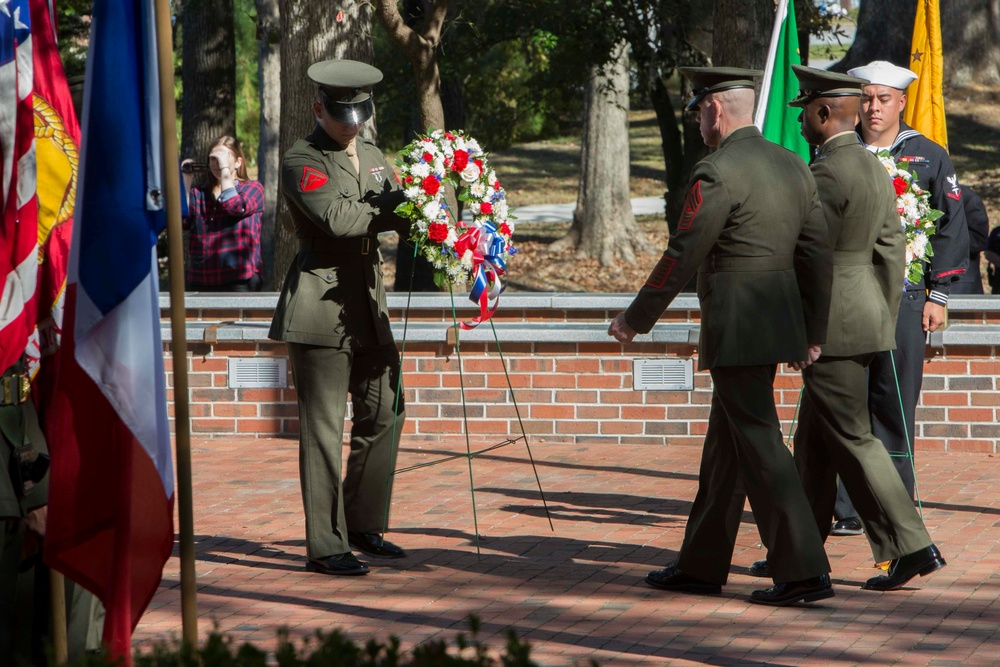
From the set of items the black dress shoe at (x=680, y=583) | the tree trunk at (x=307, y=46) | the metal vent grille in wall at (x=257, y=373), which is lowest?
the black dress shoe at (x=680, y=583)

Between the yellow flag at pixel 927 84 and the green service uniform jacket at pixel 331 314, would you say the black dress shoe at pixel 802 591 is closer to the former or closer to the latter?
the green service uniform jacket at pixel 331 314

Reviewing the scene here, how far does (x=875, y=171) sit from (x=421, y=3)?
7.80 m

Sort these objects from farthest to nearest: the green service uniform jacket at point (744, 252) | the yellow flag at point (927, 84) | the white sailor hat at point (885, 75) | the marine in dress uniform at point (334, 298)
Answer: the yellow flag at point (927, 84) → the white sailor hat at point (885, 75) → the marine in dress uniform at point (334, 298) → the green service uniform jacket at point (744, 252)

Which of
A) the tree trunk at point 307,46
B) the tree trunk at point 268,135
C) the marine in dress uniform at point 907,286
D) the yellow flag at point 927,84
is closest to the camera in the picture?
the marine in dress uniform at point 907,286

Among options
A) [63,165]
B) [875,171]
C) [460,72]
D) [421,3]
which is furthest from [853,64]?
[63,165]

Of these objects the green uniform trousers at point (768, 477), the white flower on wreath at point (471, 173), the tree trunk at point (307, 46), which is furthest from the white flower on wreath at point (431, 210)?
the tree trunk at point (307, 46)

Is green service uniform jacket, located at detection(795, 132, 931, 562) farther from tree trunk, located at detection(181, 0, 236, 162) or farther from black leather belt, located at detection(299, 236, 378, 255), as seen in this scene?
tree trunk, located at detection(181, 0, 236, 162)

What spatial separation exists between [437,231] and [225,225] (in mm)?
4615

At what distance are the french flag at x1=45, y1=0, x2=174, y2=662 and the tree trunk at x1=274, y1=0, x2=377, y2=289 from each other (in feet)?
19.8

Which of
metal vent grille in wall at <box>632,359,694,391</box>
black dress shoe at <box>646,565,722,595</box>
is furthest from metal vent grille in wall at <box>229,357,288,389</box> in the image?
black dress shoe at <box>646,565,722,595</box>

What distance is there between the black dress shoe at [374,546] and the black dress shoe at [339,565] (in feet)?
0.84

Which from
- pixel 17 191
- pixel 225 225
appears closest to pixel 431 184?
pixel 17 191

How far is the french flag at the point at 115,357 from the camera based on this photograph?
3922 mm

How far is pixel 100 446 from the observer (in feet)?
13.0
